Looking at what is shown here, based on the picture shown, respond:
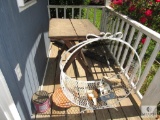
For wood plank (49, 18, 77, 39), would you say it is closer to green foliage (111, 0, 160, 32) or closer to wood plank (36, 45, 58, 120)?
wood plank (36, 45, 58, 120)

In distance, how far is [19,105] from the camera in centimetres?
144

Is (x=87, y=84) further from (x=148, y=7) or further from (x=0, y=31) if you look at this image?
(x=148, y=7)

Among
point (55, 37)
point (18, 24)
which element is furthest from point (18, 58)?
point (55, 37)

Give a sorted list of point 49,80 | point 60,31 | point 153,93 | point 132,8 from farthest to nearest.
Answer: point 49,80
point 132,8
point 60,31
point 153,93

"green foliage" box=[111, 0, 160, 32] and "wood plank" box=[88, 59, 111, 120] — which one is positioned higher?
"green foliage" box=[111, 0, 160, 32]

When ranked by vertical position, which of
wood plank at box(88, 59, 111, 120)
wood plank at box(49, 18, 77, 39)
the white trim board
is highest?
wood plank at box(49, 18, 77, 39)

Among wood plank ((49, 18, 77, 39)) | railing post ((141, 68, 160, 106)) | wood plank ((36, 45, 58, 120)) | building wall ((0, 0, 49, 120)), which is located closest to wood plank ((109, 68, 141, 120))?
railing post ((141, 68, 160, 106))

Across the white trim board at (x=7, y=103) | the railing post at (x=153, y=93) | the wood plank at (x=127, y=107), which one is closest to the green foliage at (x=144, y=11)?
the railing post at (x=153, y=93)

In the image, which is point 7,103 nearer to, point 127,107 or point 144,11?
point 127,107

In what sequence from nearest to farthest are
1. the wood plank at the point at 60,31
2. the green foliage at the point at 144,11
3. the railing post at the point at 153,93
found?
the railing post at the point at 153,93 < the wood plank at the point at 60,31 < the green foliage at the point at 144,11

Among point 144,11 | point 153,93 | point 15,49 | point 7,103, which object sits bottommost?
point 153,93

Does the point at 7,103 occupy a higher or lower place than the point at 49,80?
higher

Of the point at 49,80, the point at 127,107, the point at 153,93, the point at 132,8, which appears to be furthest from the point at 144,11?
the point at 49,80

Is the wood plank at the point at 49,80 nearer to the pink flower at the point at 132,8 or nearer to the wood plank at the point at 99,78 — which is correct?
the wood plank at the point at 99,78
